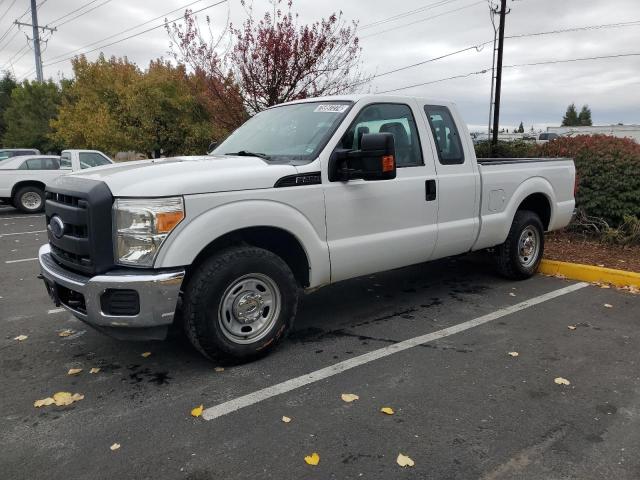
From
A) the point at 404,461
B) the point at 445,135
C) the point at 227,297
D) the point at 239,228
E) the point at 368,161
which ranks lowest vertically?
the point at 404,461

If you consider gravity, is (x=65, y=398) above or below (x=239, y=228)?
below

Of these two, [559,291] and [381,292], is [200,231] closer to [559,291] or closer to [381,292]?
[381,292]

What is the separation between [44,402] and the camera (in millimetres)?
3336

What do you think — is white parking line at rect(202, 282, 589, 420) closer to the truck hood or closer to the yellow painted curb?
the yellow painted curb

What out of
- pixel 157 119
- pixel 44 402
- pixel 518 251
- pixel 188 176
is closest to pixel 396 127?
pixel 188 176

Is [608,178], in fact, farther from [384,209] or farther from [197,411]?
[197,411]

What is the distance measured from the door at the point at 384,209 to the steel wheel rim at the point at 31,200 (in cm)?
1335

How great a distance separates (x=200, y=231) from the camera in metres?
3.40

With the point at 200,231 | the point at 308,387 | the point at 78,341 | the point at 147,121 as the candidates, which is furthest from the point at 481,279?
A: the point at 147,121

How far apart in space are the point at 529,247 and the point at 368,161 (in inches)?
127

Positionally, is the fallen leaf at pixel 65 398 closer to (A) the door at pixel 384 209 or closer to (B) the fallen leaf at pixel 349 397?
(B) the fallen leaf at pixel 349 397

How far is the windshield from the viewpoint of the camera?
417 centimetres

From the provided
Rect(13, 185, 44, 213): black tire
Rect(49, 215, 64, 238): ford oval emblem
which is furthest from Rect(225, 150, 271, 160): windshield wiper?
Rect(13, 185, 44, 213): black tire

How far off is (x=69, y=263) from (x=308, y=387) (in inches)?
75.0
